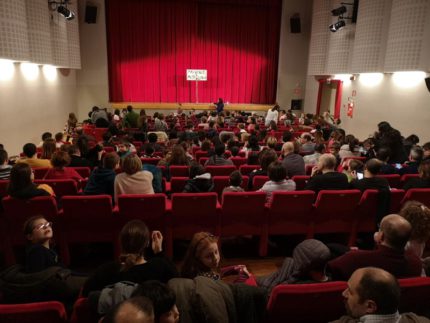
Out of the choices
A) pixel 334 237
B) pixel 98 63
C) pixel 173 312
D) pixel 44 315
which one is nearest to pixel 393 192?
pixel 334 237

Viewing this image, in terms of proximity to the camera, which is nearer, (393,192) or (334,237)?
(393,192)

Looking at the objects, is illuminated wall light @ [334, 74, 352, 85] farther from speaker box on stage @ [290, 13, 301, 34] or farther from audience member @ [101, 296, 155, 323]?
audience member @ [101, 296, 155, 323]

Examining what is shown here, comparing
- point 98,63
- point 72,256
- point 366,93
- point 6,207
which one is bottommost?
point 72,256

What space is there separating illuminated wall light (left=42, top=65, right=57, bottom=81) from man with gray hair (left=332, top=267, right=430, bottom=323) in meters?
11.6

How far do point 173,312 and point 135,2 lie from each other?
636 inches

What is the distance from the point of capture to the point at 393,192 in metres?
3.94

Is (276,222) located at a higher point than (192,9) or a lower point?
lower

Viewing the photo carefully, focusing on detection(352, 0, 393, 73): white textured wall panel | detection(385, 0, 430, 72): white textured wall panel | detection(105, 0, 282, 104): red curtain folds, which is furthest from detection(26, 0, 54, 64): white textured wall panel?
detection(385, 0, 430, 72): white textured wall panel

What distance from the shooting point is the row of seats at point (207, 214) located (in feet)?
11.4

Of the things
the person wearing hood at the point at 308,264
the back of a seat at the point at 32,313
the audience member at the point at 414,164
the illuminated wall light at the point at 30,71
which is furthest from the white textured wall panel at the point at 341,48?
the back of a seat at the point at 32,313

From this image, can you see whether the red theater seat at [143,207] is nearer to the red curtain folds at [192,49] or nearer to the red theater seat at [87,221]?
the red theater seat at [87,221]

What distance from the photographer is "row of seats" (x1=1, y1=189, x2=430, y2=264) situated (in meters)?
3.47

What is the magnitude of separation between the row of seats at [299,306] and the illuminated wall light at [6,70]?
8.31 metres

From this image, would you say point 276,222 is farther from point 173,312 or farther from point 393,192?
point 173,312
